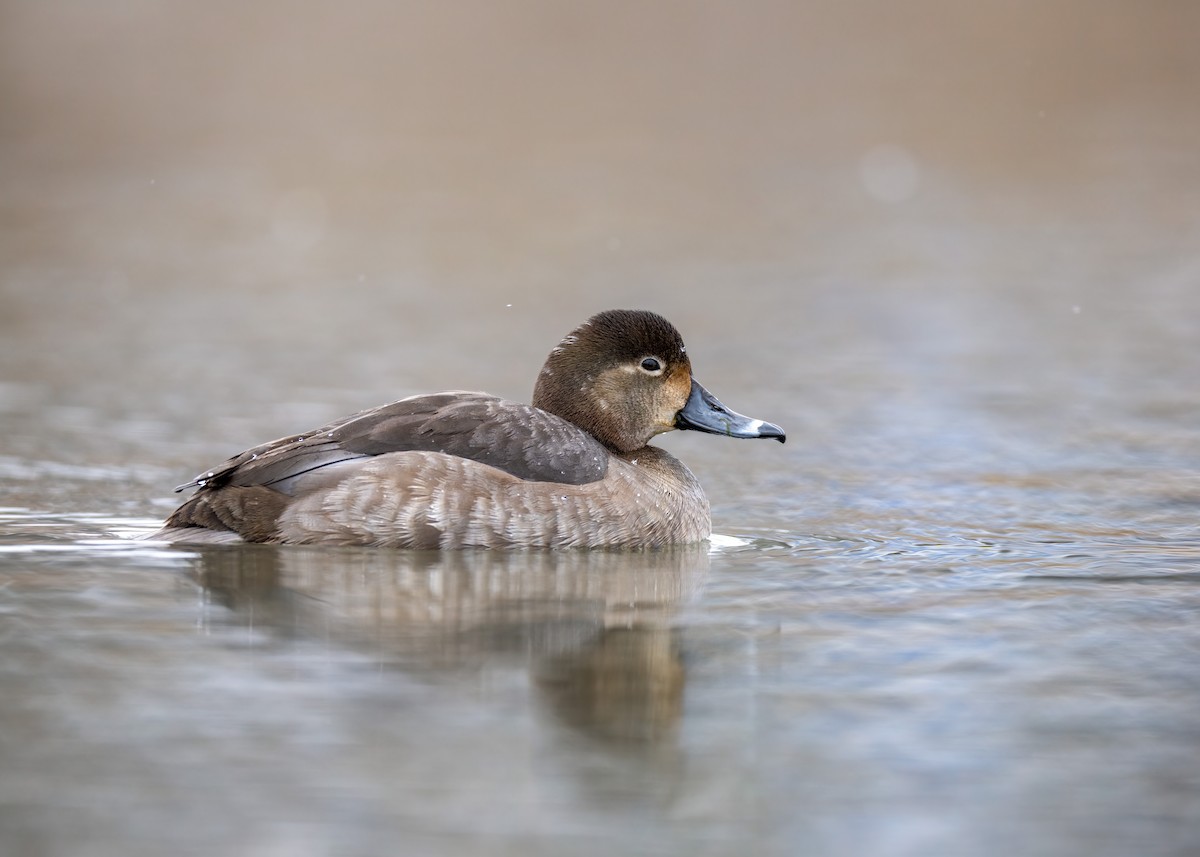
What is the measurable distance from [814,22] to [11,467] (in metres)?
15.4

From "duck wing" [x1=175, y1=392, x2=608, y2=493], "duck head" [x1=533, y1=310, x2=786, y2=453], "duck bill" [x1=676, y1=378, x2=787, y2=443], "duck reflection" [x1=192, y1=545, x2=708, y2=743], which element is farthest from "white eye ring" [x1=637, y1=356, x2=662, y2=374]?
"duck reflection" [x1=192, y1=545, x2=708, y2=743]

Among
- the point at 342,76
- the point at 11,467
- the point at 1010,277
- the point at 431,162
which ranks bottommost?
the point at 11,467

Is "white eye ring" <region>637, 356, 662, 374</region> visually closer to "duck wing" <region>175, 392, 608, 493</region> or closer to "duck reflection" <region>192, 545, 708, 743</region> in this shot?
"duck wing" <region>175, 392, 608, 493</region>

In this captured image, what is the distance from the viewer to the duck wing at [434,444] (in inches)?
267

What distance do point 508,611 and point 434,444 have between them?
117 centimetres

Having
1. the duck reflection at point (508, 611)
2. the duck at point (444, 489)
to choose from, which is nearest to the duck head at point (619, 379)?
the duck at point (444, 489)

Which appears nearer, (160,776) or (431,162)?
(160,776)

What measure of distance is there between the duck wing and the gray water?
0.33 metres

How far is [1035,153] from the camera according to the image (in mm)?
19328

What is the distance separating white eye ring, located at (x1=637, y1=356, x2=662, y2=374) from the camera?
7501 millimetres

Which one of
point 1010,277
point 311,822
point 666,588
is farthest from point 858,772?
point 1010,277

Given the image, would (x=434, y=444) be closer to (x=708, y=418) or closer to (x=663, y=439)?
(x=708, y=418)

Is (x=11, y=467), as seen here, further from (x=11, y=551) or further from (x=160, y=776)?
(x=160, y=776)

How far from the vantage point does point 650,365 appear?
24.7ft
